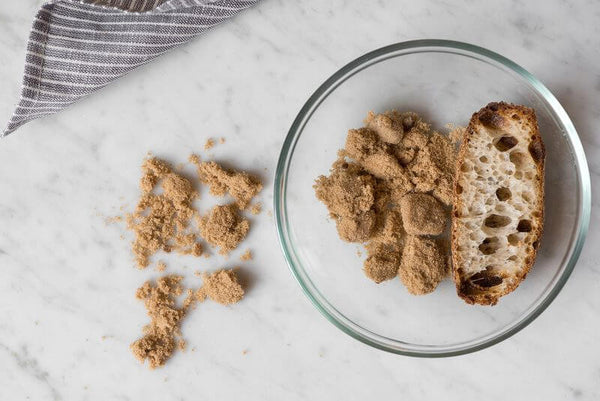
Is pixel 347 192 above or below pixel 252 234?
above

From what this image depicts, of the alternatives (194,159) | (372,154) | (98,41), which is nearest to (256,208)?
(194,159)

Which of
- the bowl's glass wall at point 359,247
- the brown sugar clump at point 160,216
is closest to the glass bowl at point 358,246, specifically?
the bowl's glass wall at point 359,247

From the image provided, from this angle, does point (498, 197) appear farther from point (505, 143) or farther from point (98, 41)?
point (98, 41)

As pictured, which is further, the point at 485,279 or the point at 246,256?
the point at 246,256

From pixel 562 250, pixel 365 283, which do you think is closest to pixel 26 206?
pixel 365 283

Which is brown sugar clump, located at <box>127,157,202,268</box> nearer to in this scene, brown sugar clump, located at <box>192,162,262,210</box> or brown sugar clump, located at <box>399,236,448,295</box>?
brown sugar clump, located at <box>192,162,262,210</box>

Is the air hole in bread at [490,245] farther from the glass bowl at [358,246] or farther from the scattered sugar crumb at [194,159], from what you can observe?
the scattered sugar crumb at [194,159]
